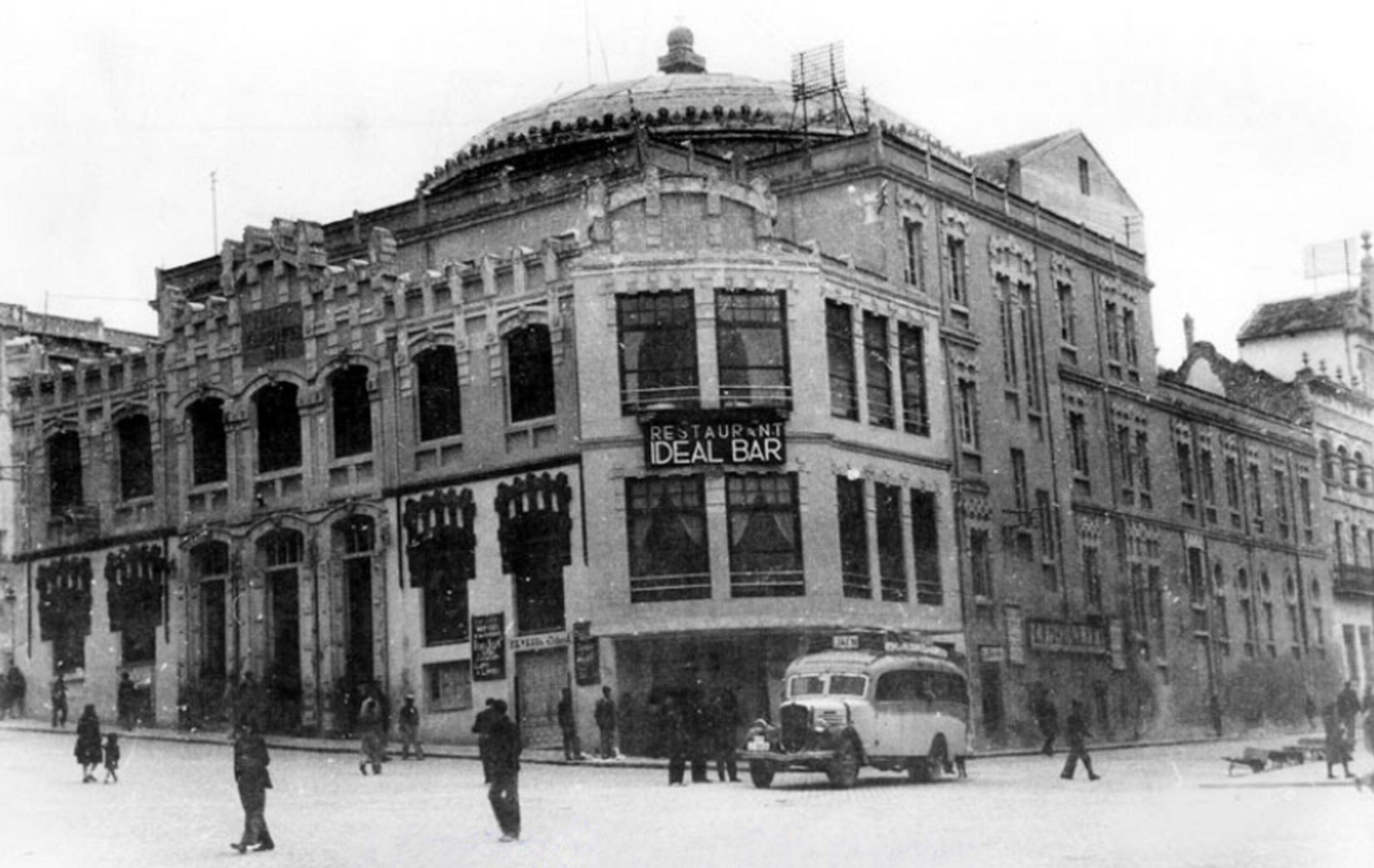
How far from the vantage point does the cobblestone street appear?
2338 centimetres

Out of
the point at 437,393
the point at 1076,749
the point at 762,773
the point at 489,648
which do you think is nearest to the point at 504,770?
the point at 762,773

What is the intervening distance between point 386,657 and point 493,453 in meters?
5.96

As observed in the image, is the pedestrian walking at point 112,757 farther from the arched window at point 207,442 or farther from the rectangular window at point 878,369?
the rectangular window at point 878,369

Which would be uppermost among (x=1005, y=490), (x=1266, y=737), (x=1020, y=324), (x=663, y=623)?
(x=1020, y=324)

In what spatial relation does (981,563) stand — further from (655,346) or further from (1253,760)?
(1253,760)

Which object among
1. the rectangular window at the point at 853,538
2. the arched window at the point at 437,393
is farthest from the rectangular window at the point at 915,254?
the arched window at the point at 437,393

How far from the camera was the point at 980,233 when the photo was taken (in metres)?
56.4

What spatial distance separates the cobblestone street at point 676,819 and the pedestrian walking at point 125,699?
1194 cm

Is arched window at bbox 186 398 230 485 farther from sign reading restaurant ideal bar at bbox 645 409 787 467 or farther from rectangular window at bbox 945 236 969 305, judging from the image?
rectangular window at bbox 945 236 969 305

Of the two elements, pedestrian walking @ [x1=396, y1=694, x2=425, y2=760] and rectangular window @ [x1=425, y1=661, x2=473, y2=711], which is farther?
rectangular window @ [x1=425, y1=661, x2=473, y2=711]

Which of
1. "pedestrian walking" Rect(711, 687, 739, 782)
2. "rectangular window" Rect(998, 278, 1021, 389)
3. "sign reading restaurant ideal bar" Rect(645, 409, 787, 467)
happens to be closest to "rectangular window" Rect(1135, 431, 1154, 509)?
"rectangular window" Rect(998, 278, 1021, 389)

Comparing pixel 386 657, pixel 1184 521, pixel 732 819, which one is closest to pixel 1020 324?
pixel 1184 521

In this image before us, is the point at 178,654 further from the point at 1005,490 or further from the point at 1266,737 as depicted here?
the point at 1266,737

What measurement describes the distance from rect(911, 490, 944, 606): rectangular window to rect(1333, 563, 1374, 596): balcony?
28.7 metres
